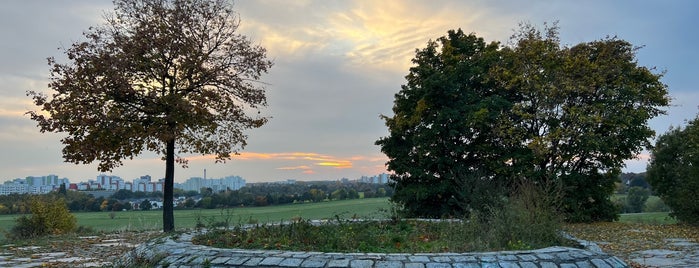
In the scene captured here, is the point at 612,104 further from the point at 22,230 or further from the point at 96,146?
the point at 22,230

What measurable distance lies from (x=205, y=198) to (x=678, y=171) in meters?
14.2

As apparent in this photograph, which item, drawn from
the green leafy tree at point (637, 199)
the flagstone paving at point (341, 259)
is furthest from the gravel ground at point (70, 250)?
the green leafy tree at point (637, 199)

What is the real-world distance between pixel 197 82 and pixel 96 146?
2420 millimetres

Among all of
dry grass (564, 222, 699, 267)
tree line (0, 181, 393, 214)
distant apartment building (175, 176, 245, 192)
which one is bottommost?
dry grass (564, 222, 699, 267)

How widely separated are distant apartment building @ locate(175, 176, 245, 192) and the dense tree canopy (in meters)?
8.74

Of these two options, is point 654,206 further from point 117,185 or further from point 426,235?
point 117,185

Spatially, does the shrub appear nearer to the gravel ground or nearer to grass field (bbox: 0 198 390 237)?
grass field (bbox: 0 198 390 237)

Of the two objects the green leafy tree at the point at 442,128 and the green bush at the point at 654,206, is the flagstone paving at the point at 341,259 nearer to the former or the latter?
the green leafy tree at the point at 442,128

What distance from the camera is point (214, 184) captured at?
2039 centimetres

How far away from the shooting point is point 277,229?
7000 millimetres

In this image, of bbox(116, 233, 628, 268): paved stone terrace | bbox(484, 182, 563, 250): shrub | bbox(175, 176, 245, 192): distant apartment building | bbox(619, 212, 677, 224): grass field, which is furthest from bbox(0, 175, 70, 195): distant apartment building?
bbox(619, 212, 677, 224): grass field

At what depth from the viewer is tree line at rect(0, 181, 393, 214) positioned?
1512cm

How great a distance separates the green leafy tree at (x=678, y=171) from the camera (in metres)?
11.9

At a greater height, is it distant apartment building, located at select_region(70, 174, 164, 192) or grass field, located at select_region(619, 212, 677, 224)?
distant apartment building, located at select_region(70, 174, 164, 192)
